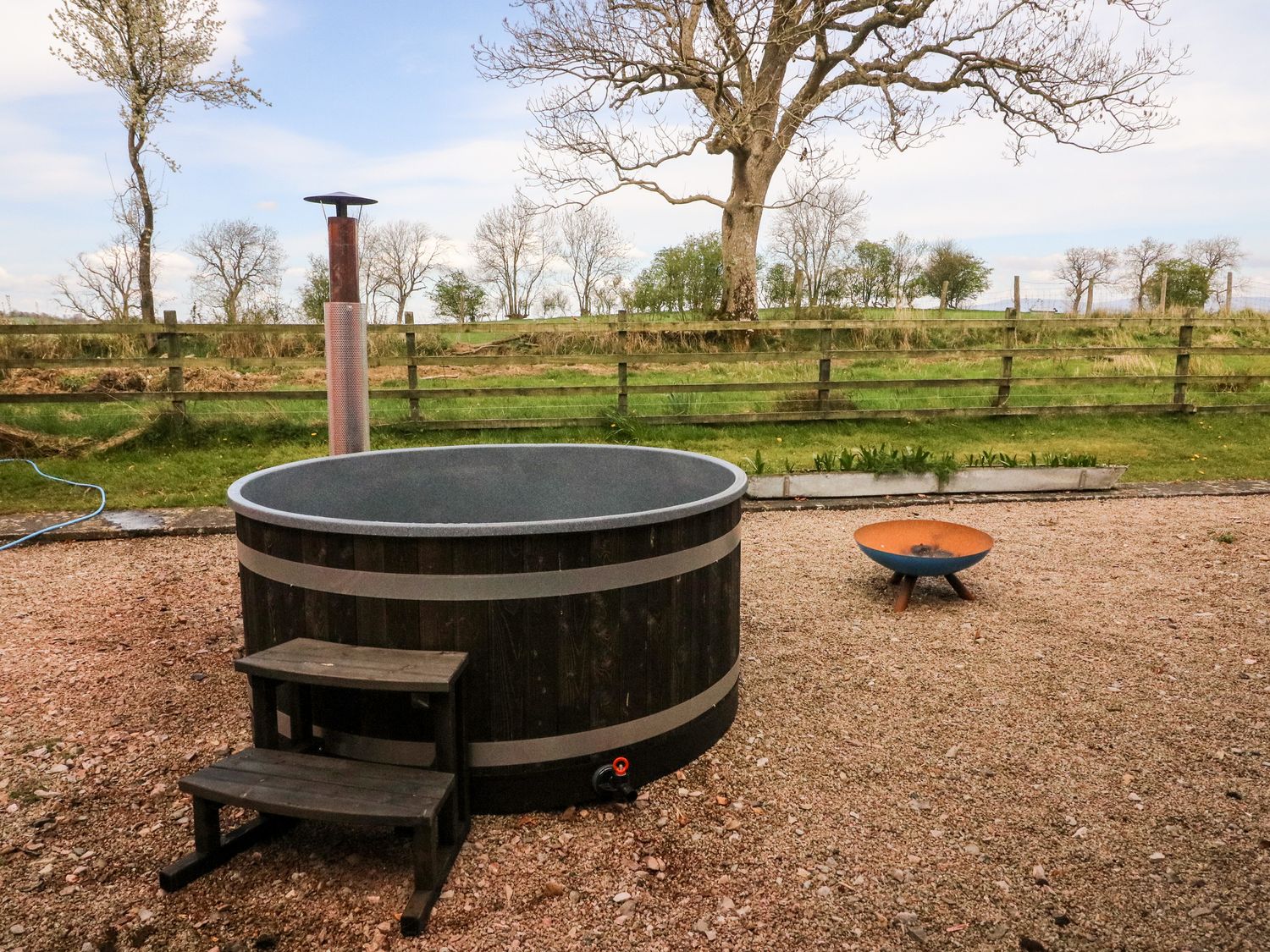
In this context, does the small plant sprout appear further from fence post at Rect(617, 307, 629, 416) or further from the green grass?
fence post at Rect(617, 307, 629, 416)

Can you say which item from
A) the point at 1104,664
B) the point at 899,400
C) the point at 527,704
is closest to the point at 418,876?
the point at 527,704

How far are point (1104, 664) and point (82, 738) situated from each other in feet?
14.8

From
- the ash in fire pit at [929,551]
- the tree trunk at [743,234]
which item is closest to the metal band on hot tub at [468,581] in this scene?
the ash in fire pit at [929,551]

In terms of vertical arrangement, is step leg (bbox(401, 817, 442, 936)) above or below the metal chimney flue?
below

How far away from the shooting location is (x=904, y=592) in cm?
477

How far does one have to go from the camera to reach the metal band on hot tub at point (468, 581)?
2572mm

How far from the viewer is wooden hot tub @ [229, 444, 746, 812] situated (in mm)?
2580

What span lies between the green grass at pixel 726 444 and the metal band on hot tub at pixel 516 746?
548 cm

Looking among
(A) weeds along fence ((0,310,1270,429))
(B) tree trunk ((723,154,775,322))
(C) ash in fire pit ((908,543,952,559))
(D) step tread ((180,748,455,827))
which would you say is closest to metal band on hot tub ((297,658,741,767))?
(D) step tread ((180,748,455,827))

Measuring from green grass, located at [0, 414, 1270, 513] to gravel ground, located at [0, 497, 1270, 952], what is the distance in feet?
10.5

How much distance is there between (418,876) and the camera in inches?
91.7

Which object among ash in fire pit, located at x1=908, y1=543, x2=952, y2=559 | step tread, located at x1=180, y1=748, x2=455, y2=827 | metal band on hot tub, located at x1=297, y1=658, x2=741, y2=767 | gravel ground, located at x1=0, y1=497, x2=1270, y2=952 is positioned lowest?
gravel ground, located at x1=0, y1=497, x2=1270, y2=952

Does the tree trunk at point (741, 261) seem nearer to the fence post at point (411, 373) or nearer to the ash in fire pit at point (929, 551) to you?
the fence post at point (411, 373)

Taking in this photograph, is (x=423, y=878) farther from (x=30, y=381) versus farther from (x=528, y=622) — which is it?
(x=30, y=381)
